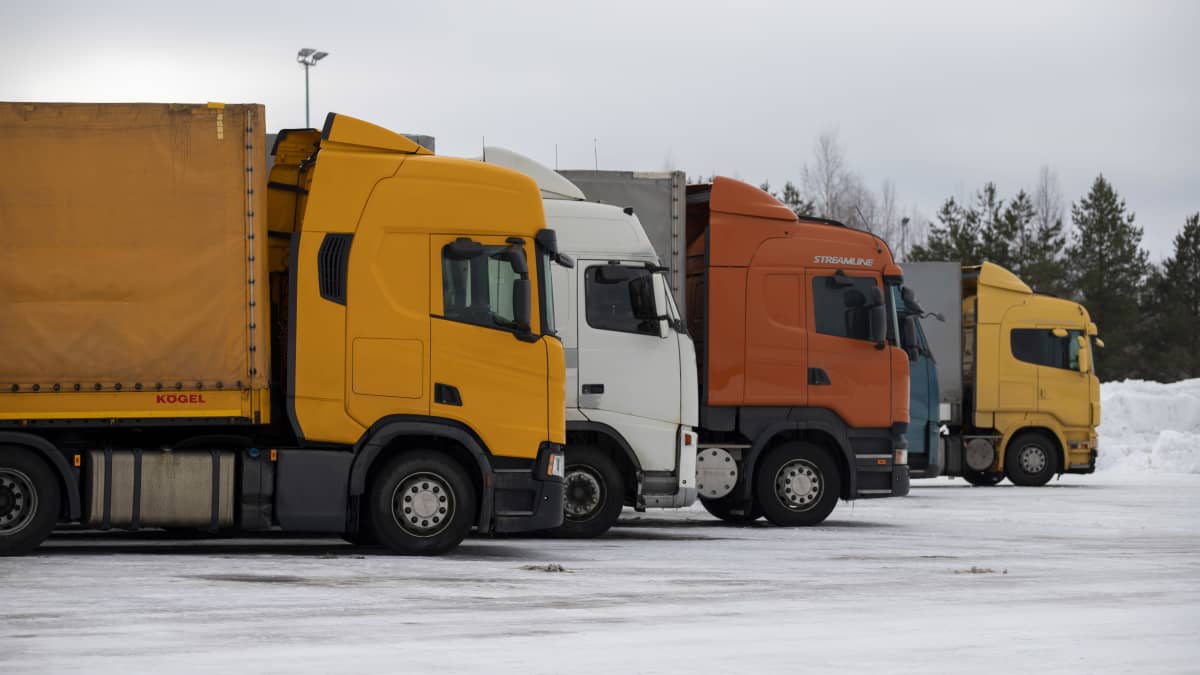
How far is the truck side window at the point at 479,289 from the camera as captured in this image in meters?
13.8

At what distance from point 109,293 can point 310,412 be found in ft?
6.11

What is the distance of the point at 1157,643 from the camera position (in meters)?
8.98

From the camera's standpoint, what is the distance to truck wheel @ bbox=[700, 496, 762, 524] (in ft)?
60.8

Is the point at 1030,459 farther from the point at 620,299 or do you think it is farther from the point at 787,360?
the point at 620,299

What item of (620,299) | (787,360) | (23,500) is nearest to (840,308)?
(787,360)

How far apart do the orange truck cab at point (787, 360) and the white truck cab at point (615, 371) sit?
1696 mm

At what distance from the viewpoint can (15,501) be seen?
13.0 metres

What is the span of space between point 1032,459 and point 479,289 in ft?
59.6

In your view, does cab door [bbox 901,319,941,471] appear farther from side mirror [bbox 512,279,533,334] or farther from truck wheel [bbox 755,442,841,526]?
side mirror [bbox 512,279,533,334]

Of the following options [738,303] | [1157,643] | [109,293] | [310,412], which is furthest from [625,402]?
[1157,643]

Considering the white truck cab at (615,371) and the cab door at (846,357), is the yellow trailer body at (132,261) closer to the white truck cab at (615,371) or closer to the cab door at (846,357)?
the white truck cab at (615,371)

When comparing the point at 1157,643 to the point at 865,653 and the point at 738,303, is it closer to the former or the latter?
the point at 865,653

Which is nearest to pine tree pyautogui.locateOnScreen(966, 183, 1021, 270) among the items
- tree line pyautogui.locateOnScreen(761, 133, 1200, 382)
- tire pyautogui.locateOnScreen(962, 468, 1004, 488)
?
tree line pyautogui.locateOnScreen(761, 133, 1200, 382)

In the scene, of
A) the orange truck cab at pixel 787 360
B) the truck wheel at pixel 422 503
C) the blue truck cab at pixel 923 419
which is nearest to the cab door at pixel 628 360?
the orange truck cab at pixel 787 360
